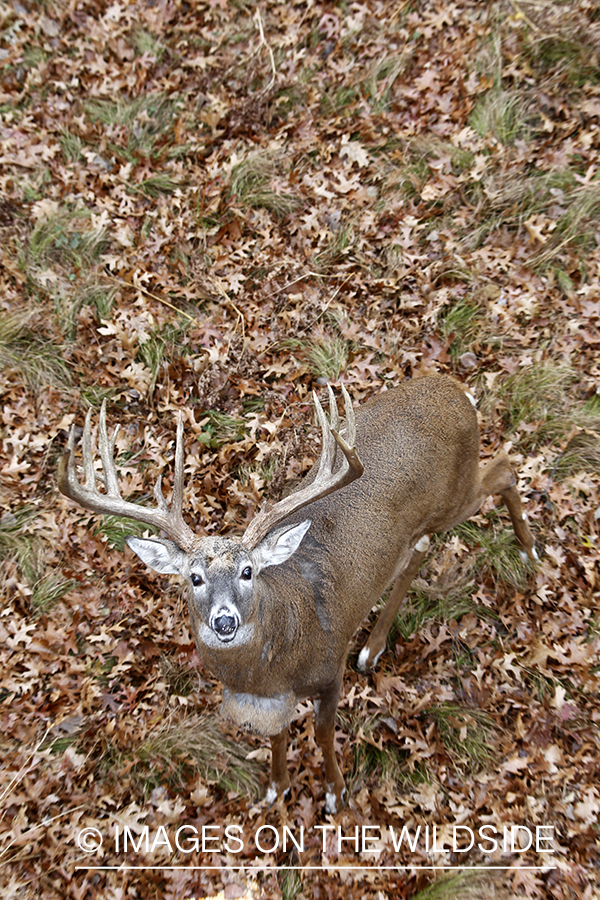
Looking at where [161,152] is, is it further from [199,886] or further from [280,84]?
[199,886]

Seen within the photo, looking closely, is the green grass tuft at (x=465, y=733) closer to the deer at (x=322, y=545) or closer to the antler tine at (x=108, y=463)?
the deer at (x=322, y=545)

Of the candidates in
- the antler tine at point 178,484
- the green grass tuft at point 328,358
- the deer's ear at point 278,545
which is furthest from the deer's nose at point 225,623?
the green grass tuft at point 328,358

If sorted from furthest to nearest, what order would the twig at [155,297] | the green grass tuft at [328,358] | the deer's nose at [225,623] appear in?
the twig at [155,297] < the green grass tuft at [328,358] < the deer's nose at [225,623]

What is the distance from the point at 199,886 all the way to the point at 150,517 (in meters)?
2.42

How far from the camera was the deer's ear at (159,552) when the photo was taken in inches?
140

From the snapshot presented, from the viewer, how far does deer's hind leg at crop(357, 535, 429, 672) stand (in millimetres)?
5062

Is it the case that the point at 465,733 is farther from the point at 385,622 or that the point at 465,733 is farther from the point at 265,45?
the point at 265,45

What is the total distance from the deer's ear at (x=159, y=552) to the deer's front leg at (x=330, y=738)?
4.17 feet

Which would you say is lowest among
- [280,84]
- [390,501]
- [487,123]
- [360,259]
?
[390,501]

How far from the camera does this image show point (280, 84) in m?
7.39

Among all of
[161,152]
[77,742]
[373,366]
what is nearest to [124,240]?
[161,152]
